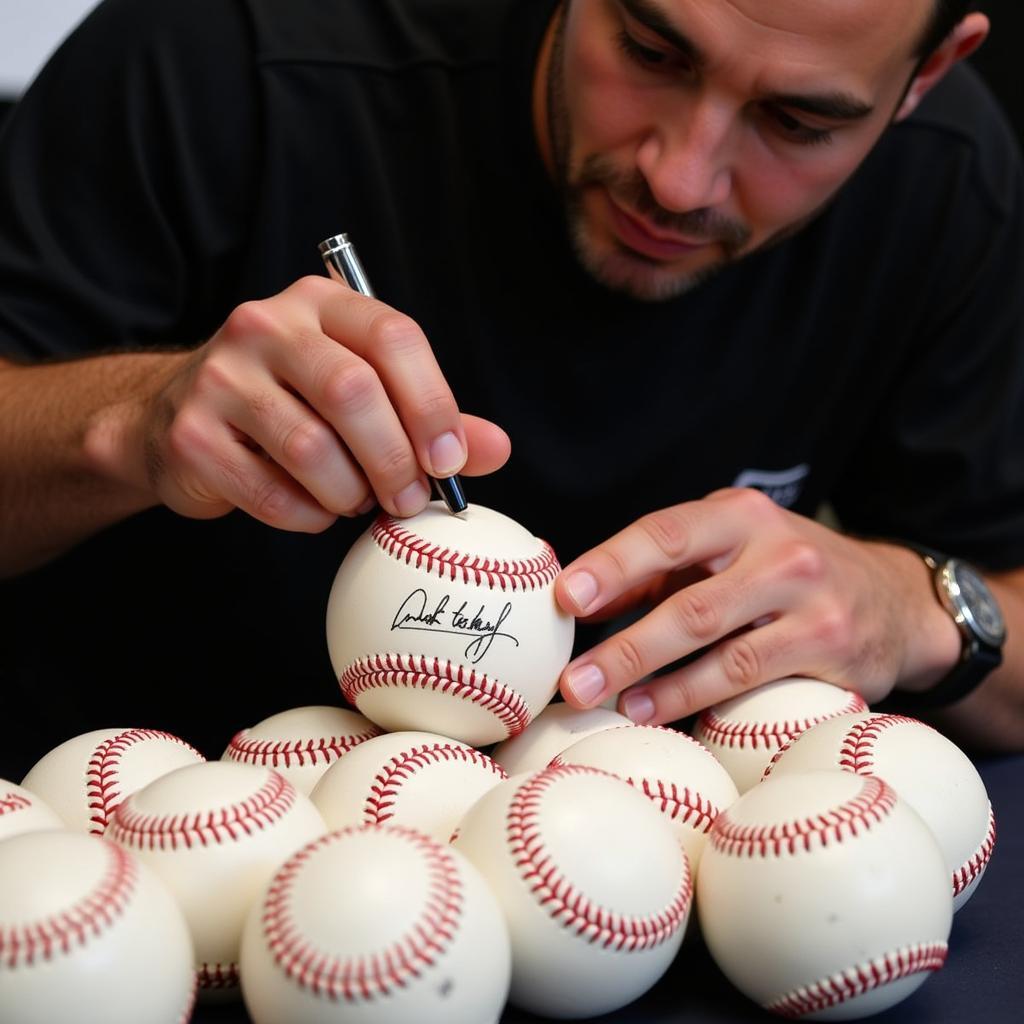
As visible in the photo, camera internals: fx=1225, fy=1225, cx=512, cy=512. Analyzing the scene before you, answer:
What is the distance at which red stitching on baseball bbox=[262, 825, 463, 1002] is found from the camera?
0.76 metres

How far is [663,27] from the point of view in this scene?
49.0 inches

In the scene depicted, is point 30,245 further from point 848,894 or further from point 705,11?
point 848,894

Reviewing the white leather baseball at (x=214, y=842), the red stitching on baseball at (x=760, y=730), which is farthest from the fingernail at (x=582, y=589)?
the white leather baseball at (x=214, y=842)

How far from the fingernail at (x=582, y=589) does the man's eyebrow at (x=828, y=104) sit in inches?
21.8

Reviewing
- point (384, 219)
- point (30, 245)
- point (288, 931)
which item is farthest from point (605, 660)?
point (30, 245)

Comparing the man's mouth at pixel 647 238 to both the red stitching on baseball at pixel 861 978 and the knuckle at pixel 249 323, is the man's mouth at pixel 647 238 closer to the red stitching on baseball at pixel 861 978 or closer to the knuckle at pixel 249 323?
the knuckle at pixel 249 323

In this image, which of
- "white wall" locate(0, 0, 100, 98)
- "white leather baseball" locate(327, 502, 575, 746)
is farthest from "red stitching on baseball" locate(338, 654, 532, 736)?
"white wall" locate(0, 0, 100, 98)

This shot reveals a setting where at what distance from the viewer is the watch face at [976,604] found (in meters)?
1.54

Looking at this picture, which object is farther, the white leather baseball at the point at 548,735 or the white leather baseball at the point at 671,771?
the white leather baseball at the point at 548,735

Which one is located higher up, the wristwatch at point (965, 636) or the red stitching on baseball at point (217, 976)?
the red stitching on baseball at point (217, 976)

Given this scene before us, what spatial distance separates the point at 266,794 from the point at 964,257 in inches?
59.4

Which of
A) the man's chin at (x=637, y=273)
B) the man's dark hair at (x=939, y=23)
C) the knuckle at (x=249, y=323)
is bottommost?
the man's chin at (x=637, y=273)

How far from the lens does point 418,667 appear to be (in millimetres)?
1059

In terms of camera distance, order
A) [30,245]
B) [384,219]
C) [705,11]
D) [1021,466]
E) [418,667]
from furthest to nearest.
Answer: [1021,466] < [384,219] < [30,245] < [705,11] < [418,667]
